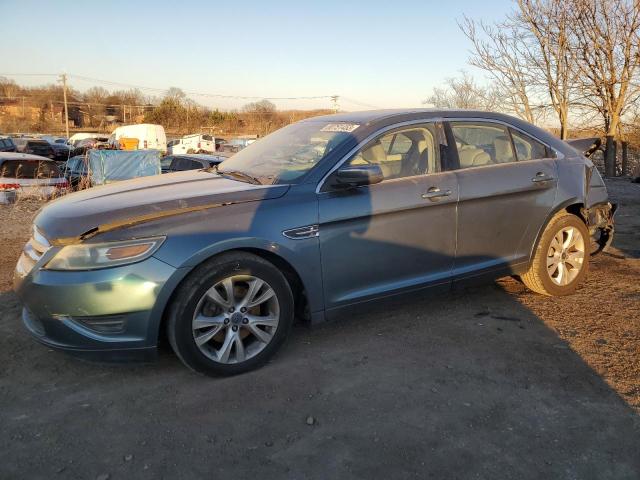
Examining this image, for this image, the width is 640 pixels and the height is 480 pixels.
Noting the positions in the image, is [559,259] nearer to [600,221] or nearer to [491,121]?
[600,221]

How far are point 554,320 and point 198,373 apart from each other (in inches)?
108

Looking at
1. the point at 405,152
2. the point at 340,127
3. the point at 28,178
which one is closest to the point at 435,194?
the point at 405,152

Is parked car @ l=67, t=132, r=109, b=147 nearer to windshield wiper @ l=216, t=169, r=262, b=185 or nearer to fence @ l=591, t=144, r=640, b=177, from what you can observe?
fence @ l=591, t=144, r=640, b=177

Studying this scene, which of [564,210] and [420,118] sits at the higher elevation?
[420,118]

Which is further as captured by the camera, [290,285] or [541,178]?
[541,178]

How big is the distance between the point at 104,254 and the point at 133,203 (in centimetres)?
43

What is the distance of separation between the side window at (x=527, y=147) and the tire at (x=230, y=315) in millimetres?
2436

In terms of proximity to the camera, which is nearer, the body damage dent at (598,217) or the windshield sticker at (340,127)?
the windshield sticker at (340,127)

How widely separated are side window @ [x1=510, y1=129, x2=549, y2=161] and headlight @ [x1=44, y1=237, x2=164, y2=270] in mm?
3082

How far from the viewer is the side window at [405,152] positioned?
365 centimetres

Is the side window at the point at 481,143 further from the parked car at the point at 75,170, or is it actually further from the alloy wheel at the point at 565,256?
the parked car at the point at 75,170

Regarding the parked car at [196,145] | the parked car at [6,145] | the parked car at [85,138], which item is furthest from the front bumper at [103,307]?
the parked car at [85,138]

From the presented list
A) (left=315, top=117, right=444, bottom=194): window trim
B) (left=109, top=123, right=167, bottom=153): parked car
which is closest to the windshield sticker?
(left=315, top=117, right=444, bottom=194): window trim

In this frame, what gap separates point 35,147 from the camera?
96.4ft
